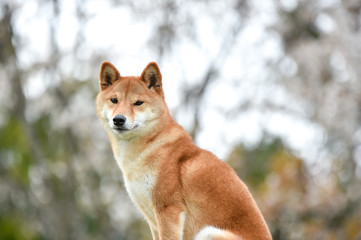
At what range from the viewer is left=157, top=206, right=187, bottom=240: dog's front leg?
4.35 metres

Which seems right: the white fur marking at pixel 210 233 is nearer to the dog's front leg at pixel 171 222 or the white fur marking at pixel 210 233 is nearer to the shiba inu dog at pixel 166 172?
the shiba inu dog at pixel 166 172

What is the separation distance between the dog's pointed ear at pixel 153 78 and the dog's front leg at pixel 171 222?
3.81ft

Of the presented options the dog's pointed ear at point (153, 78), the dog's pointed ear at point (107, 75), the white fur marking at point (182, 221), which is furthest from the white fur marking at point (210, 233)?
the dog's pointed ear at point (107, 75)

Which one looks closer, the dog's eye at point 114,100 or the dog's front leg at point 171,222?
the dog's front leg at point 171,222

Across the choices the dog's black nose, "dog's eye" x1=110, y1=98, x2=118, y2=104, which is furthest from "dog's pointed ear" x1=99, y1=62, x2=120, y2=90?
the dog's black nose

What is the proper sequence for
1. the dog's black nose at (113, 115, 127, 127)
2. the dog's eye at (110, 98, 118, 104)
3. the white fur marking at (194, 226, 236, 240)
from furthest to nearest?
the dog's eye at (110, 98, 118, 104) → the dog's black nose at (113, 115, 127, 127) → the white fur marking at (194, 226, 236, 240)

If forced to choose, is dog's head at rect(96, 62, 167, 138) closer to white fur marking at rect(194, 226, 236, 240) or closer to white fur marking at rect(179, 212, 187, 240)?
white fur marking at rect(179, 212, 187, 240)

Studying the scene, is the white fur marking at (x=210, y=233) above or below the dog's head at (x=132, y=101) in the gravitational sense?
below

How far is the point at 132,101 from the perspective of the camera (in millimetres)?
4730

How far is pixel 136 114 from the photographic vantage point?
468cm

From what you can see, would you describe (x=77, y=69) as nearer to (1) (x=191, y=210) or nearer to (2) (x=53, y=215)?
(2) (x=53, y=215)

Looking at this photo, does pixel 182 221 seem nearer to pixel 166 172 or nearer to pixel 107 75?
pixel 166 172

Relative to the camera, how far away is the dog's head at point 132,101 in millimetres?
4660

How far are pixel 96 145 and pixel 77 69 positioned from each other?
2.75 meters
